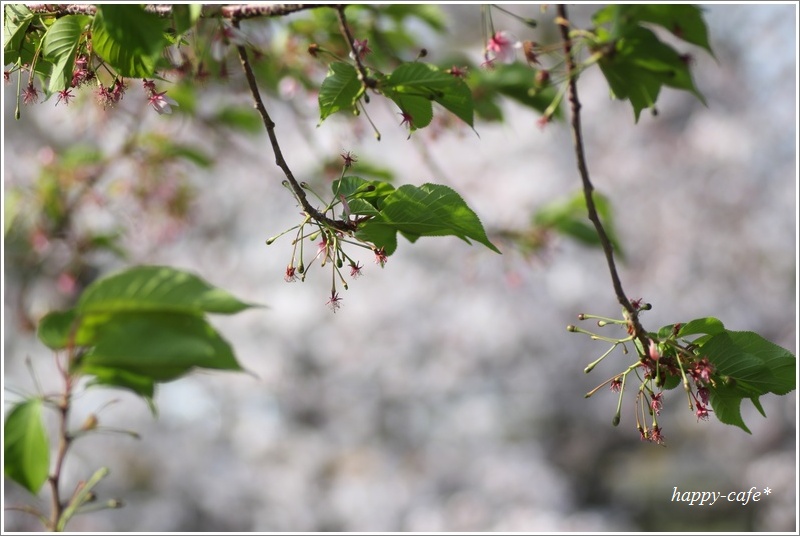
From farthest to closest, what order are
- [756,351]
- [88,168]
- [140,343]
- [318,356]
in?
[318,356]
[88,168]
[756,351]
[140,343]

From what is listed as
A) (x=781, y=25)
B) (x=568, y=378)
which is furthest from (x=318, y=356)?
(x=781, y=25)

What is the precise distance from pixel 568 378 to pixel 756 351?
345cm

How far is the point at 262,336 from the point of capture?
12.4 feet

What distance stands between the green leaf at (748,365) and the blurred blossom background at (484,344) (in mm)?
2863

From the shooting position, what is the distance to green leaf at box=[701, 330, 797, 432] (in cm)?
58

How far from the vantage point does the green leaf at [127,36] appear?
0.51 metres

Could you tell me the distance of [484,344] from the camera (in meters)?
3.80

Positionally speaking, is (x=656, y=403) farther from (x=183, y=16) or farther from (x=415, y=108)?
(x=183, y=16)

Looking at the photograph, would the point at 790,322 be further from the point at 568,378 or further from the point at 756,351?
the point at 756,351

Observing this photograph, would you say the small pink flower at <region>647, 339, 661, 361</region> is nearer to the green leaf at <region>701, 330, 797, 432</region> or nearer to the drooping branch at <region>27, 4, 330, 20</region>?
the green leaf at <region>701, 330, 797, 432</region>

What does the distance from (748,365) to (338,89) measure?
1.30 feet

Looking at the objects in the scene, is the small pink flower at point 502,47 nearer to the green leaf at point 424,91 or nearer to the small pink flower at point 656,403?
the green leaf at point 424,91

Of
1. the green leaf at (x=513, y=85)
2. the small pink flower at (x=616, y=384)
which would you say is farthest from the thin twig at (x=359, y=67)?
the green leaf at (x=513, y=85)

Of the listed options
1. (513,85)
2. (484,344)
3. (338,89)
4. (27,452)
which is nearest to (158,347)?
(27,452)
